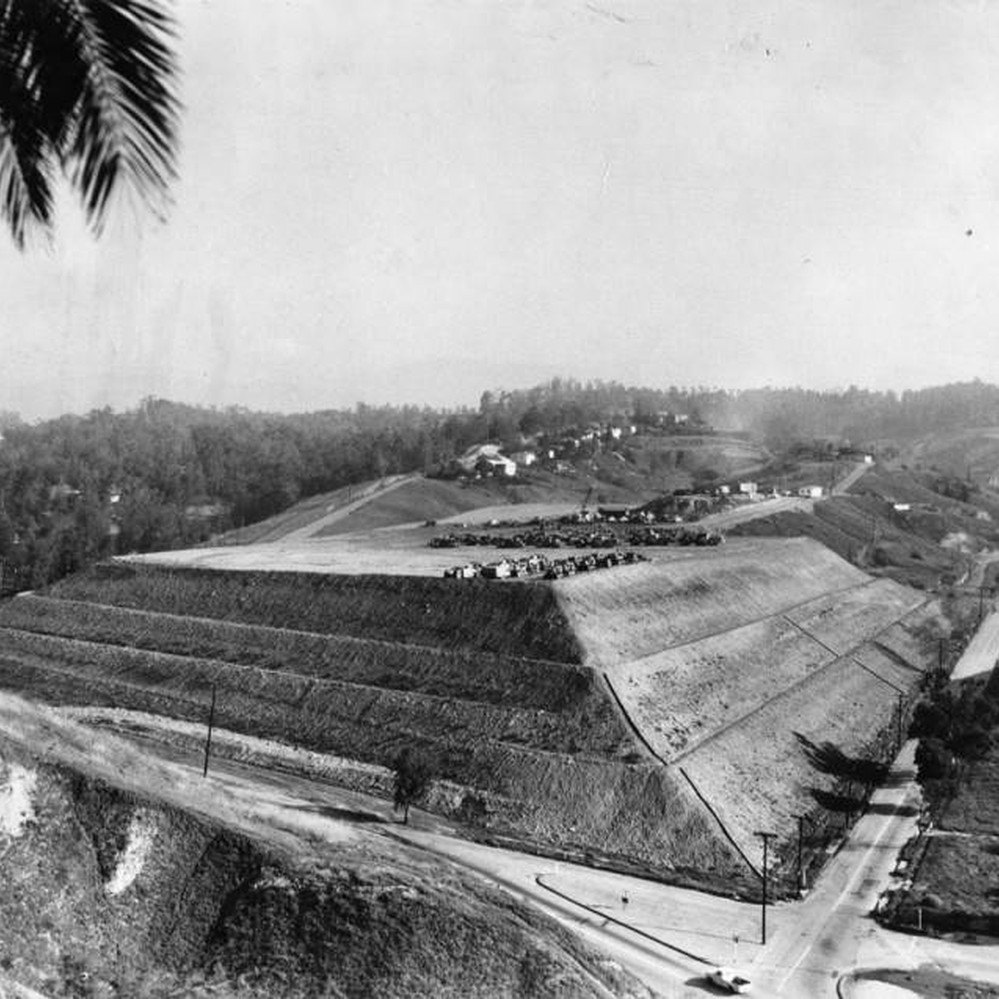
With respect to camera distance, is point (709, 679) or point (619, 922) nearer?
point (619, 922)

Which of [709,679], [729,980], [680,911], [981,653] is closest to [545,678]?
[709,679]

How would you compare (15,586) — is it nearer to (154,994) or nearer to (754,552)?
(754,552)

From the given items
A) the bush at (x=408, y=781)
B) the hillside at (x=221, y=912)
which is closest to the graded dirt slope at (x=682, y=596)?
the bush at (x=408, y=781)

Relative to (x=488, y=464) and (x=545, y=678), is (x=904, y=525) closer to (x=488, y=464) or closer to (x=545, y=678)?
(x=488, y=464)

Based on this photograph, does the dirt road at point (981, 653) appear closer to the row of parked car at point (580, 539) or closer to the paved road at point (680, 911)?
the row of parked car at point (580, 539)

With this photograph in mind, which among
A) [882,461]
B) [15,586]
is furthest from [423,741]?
[882,461]
